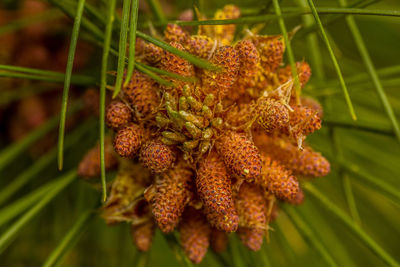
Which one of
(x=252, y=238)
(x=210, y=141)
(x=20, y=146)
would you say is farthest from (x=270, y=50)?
(x=20, y=146)

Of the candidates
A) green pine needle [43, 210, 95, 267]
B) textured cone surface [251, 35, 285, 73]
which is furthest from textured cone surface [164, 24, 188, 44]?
green pine needle [43, 210, 95, 267]

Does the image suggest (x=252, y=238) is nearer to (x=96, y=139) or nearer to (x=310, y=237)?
(x=310, y=237)

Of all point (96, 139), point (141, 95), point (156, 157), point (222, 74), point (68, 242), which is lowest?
point (68, 242)

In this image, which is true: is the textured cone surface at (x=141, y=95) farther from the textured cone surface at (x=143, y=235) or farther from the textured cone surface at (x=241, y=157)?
the textured cone surface at (x=143, y=235)

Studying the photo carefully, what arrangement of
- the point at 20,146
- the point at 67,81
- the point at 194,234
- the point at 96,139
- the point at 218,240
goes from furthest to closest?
the point at 96,139 → the point at 20,146 → the point at 218,240 → the point at 194,234 → the point at 67,81

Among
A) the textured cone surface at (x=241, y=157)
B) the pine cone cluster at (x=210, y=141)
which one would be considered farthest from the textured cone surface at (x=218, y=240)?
the textured cone surface at (x=241, y=157)

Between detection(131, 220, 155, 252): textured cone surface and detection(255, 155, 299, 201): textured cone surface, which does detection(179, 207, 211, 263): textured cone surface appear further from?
detection(255, 155, 299, 201): textured cone surface

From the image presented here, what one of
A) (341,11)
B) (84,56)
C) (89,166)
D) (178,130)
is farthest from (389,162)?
(84,56)

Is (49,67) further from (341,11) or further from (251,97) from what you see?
(341,11)
